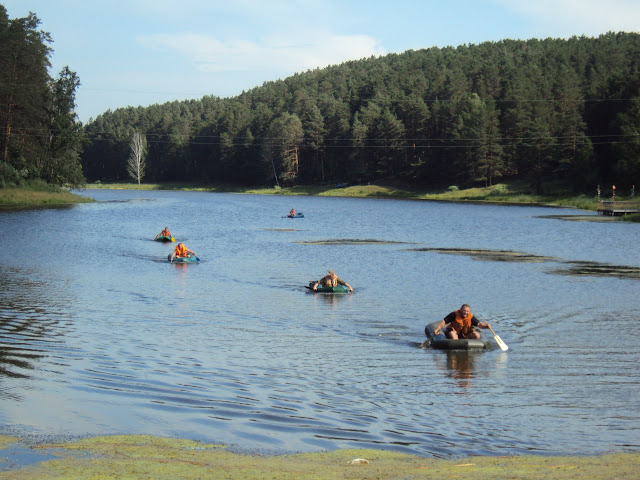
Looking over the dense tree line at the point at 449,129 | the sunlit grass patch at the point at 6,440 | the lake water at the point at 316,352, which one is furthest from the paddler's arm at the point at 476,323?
the dense tree line at the point at 449,129

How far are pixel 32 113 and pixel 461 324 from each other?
252ft

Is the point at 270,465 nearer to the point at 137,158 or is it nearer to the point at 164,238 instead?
the point at 164,238

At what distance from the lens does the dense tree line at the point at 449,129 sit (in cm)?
11462

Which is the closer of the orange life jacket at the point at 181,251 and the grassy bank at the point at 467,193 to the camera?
the orange life jacket at the point at 181,251

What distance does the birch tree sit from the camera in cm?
18662

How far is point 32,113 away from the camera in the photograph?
287 feet

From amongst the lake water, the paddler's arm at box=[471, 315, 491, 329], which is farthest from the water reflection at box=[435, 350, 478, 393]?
the paddler's arm at box=[471, 315, 491, 329]

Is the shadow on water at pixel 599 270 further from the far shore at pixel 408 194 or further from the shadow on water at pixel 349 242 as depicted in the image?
the far shore at pixel 408 194

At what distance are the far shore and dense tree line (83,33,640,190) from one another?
9.26 ft

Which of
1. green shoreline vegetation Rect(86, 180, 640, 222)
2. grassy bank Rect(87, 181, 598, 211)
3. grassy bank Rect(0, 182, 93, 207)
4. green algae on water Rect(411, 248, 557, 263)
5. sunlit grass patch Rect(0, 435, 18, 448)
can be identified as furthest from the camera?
grassy bank Rect(87, 181, 598, 211)

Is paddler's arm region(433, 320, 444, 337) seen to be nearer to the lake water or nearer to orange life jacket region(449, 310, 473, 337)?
orange life jacket region(449, 310, 473, 337)

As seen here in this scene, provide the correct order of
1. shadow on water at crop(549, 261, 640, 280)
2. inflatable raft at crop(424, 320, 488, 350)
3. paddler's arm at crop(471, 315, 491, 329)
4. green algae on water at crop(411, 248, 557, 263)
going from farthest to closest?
green algae on water at crop(411, 248, 557, 263) < shadow on water at crop(549, 261, 640, 280) < paddler's arm at crop(471, 315, 491, 329) < inflatable raft at crop(424, 320, 488, 350)

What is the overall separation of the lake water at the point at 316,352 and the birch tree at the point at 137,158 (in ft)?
468

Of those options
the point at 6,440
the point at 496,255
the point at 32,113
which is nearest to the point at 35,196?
the point at 32,113
